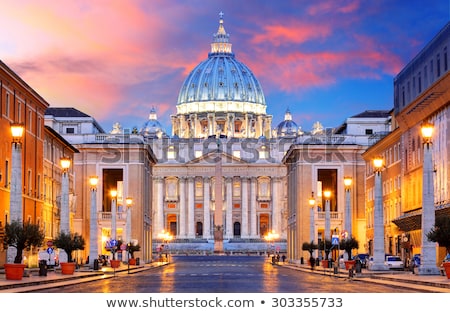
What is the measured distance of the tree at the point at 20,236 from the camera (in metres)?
44.7

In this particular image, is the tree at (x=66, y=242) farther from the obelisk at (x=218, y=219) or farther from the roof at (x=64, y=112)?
the obelisk at (x=218, y=219)

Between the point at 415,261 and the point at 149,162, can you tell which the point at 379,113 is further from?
the point at 415,261

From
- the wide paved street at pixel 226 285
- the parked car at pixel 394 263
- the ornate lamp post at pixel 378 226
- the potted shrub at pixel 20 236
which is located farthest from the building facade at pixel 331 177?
the potted shrub at pixel 20 236

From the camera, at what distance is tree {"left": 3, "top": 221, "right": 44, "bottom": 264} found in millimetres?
Result: 44669

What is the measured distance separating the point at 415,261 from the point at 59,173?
4422cm

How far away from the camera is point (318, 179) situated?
132m

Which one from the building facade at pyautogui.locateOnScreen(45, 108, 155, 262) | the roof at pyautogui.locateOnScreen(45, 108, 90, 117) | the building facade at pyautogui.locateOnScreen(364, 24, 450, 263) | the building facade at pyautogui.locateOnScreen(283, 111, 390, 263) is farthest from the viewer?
the roof at pyautogui.locateOnScreen(45, 108, 90, 117)

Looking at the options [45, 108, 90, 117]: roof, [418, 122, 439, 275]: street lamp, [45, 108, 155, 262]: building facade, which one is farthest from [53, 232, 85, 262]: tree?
[45, 108, 90, 117]: roof

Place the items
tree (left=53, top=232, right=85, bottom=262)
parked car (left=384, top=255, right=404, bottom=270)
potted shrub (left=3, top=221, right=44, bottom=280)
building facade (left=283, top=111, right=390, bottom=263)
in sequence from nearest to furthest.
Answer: potted shrub (left=3, top=221, right=44, bottom=280), tree (left=53, top=232, right=85, bottom=262), parked car (left=384, top=255, right=404, bottom=270), building facade (left=283, top=111, right=390, bottom=263)

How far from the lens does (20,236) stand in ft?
147

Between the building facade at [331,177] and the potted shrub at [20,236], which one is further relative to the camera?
the building facade at [331,177]

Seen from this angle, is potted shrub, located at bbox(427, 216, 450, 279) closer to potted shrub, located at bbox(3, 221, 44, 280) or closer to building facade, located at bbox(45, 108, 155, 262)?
potted shrub, located at bbox(3, 221, 44, 280)

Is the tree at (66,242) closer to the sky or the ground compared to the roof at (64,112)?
closer to the ground
